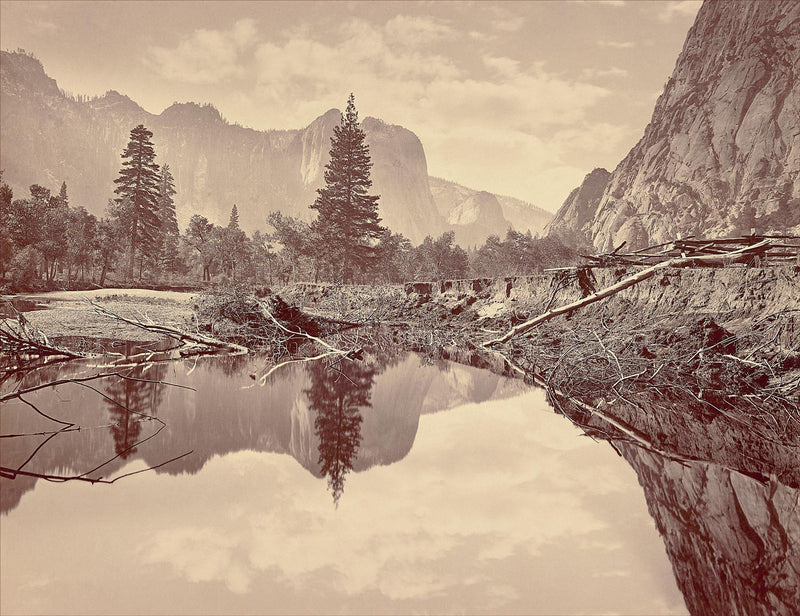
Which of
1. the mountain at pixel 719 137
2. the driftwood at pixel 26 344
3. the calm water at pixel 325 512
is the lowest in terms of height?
the calm water at pixel 325 512

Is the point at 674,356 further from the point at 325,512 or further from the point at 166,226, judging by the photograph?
the point at 166,226

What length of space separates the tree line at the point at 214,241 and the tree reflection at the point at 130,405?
2100 centimetres

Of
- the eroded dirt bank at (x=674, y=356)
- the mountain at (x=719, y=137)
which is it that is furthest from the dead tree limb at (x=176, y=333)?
the mountain at (x=719, y=137)

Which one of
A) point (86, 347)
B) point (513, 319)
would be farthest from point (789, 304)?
point (86, 347)

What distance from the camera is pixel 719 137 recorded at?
12075 cm

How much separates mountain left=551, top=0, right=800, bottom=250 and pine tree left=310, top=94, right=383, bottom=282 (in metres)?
78.7

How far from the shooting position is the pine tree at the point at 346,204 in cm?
3831

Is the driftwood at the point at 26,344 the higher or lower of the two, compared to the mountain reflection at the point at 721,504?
higher

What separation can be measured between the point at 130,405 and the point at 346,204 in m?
35.0

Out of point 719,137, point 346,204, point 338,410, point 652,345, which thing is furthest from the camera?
point 719,137

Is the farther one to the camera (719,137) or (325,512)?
(719,137)

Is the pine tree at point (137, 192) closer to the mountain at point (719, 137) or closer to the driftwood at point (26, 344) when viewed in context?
the driftwood at point (26, 344)

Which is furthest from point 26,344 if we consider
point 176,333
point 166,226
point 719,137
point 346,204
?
point 719,137

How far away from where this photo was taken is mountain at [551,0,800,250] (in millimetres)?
107312
